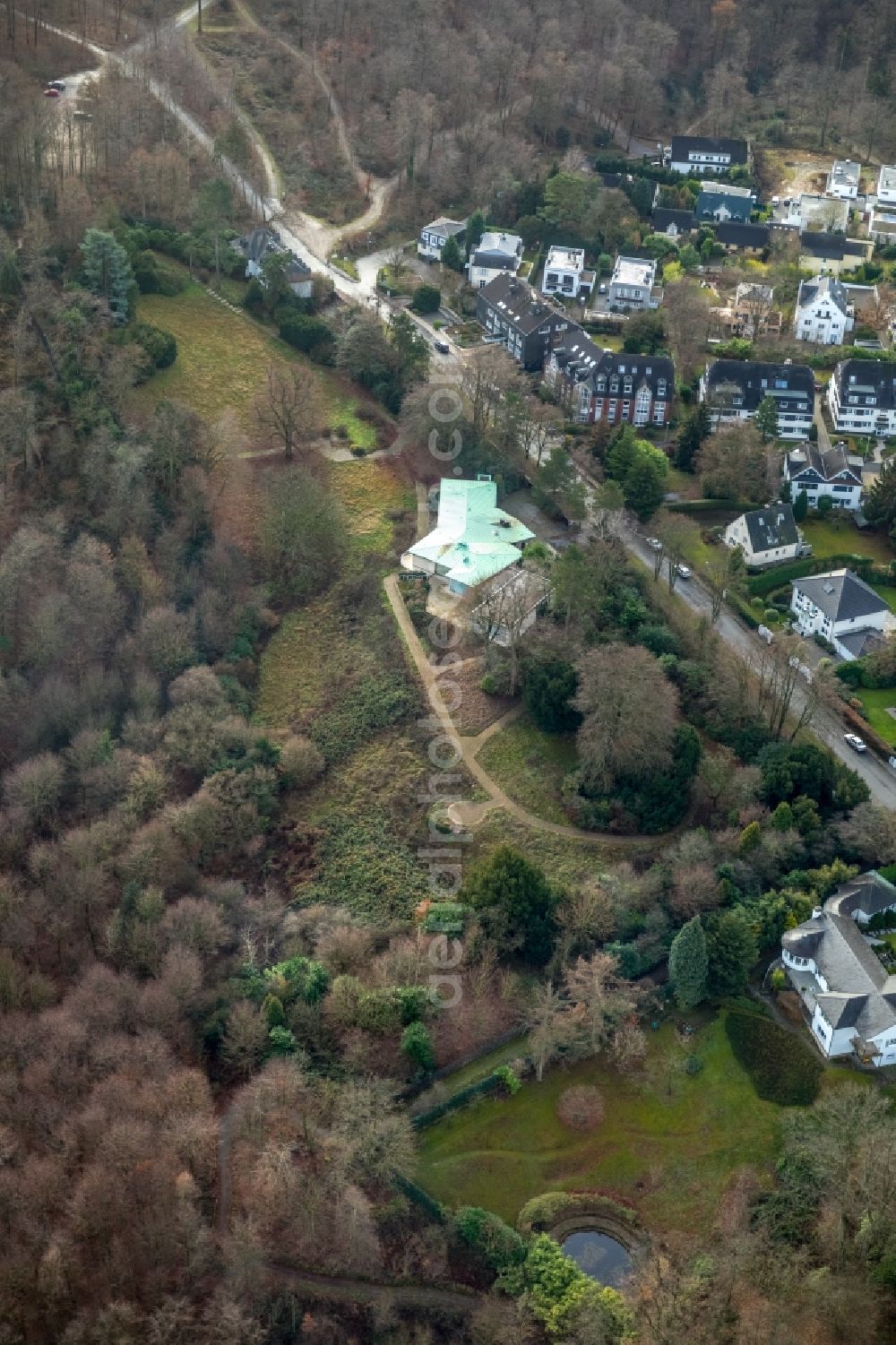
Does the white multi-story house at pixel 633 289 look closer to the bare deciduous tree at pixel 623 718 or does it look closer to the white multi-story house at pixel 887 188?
the white multi-story house at pixel 887 188

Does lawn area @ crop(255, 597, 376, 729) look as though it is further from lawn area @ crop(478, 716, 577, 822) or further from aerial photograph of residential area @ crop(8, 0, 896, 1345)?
lawn area @ crop(478, 716, 577, 822)

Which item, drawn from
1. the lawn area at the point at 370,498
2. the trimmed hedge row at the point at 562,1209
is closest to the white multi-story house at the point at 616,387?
the lawn area at the point at 370,498

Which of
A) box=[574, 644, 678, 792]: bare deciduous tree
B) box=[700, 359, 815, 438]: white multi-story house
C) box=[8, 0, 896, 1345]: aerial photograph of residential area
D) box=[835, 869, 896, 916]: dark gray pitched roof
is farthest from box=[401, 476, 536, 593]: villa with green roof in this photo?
box=[835, 869, 896, 916]: dark gray pitched roof

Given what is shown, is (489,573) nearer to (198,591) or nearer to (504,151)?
(198,591)

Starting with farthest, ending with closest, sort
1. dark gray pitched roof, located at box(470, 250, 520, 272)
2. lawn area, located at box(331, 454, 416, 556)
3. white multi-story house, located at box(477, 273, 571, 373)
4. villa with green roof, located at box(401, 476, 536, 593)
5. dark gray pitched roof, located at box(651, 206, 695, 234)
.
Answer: dark gray pitched roof, located at box(651, 206, 695, 234) → dark gray pitched roof, located at box(470, 250, 520, 272) → white multi-story house, located at box(477, 273, 571, 373) → lawn area, located at box(331, 454, 416, 556) → villa with green roof, located at box(401, 476, 536, 593)

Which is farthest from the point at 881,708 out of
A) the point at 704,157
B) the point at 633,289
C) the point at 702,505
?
the point at 704,157

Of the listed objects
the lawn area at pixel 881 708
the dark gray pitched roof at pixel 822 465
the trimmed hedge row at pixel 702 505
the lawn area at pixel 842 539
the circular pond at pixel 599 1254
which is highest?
the dark gray pitched roof at pixel 822 465

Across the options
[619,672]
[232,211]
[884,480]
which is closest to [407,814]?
[619,672]
